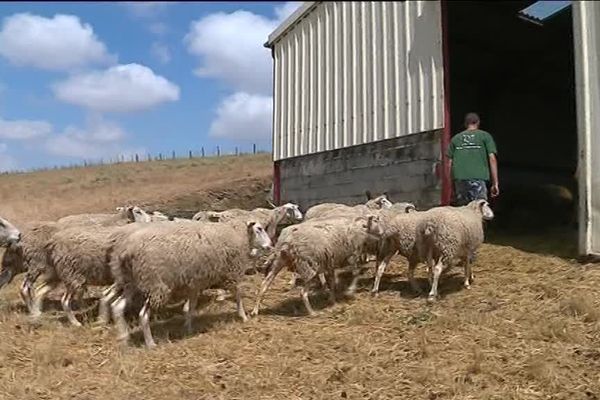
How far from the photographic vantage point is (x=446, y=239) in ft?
30.3

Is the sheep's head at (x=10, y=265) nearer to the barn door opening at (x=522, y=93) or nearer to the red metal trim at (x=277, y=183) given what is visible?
the red metal trim at (x=277, y=183)

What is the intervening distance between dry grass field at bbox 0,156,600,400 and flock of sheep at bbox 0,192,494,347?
1.11 feet

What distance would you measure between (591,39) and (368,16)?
211 inches

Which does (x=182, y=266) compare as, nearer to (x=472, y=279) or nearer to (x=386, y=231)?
(x=386, y=231)

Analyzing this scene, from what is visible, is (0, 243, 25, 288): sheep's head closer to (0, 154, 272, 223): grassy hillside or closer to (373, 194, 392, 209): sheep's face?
(373, 194, 392, 209): sheep's face

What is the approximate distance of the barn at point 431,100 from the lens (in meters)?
12.1

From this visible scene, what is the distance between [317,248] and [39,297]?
3.88m

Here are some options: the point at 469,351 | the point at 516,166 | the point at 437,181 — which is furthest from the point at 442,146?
the point at 516,166

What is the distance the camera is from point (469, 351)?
701 cm

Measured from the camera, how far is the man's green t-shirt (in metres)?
11.0

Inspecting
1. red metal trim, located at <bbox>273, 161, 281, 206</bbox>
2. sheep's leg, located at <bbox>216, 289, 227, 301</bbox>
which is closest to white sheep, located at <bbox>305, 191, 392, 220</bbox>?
sheep's leg, located at <bbox>216, 289, 227, 301</bbox>

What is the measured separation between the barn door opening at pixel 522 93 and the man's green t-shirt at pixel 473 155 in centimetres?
715

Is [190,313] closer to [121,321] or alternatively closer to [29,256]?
[121,321]

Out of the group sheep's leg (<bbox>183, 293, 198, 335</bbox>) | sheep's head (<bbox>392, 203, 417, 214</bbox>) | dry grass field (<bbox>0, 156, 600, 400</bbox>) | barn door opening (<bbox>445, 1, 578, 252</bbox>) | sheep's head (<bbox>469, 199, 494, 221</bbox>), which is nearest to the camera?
dry grass field (<bbox>0, 156, 600, 400</bbox>)
